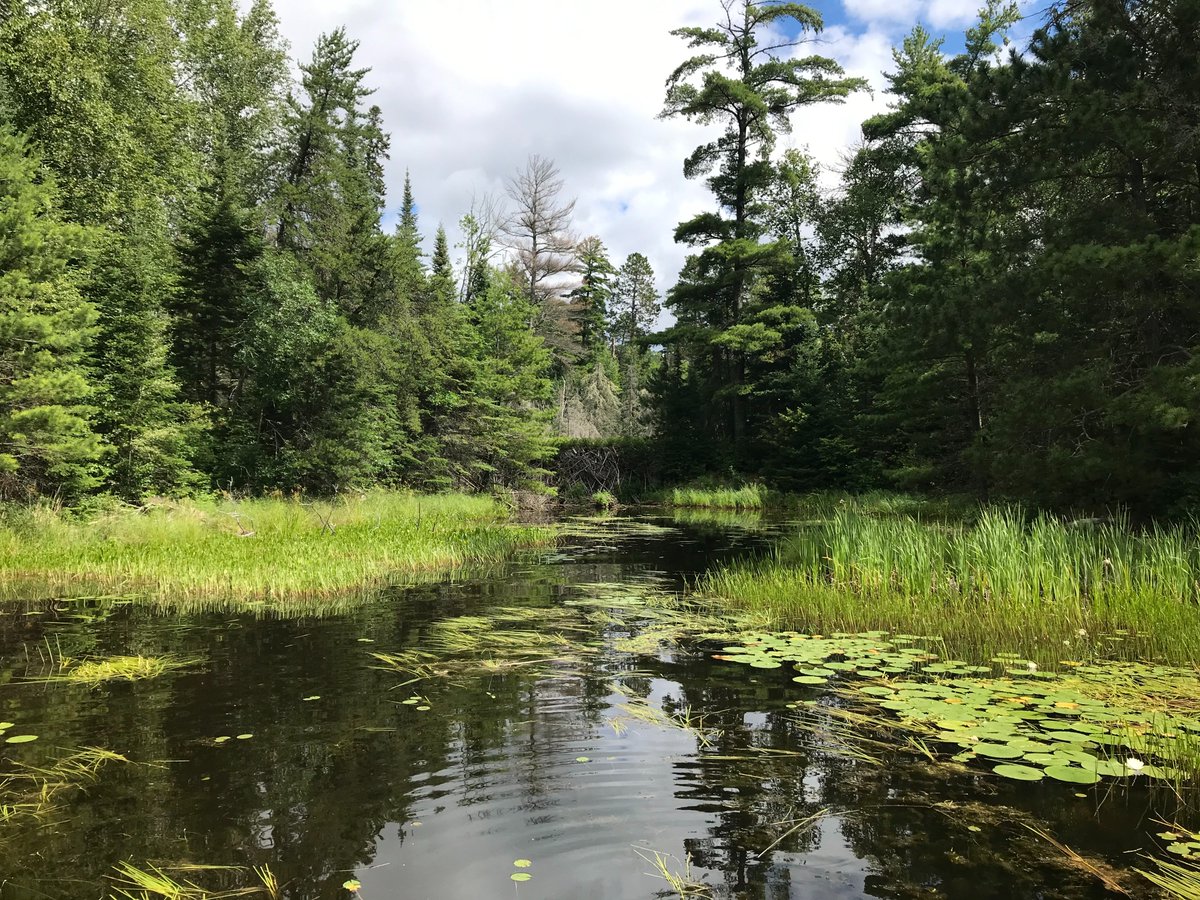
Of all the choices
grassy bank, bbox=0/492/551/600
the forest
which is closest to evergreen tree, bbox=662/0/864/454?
the forest

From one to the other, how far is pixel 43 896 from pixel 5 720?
2427mm

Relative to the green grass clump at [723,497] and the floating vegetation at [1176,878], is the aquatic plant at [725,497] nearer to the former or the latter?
the green grass clump at [723,497]

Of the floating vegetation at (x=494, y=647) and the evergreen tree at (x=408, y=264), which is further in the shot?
the evergreen tree at (x=408, y=264)

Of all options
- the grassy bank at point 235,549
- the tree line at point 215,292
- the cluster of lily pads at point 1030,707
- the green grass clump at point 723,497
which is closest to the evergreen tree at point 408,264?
the tree line at point 215,292

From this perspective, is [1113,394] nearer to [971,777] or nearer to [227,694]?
[971,777]

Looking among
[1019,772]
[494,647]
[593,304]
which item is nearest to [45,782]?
[494,647]

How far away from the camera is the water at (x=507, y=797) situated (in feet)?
8.35

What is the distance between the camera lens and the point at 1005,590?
625 cm

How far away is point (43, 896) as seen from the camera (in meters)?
2.34

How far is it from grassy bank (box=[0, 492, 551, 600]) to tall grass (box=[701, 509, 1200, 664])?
5.14 meters

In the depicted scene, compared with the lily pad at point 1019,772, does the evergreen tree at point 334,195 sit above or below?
above

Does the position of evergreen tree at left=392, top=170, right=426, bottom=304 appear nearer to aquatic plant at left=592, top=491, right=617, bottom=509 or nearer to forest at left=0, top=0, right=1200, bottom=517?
forest at left=0, top=0, right=1200, bottom=517

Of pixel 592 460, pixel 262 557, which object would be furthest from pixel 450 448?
pixel 262 557

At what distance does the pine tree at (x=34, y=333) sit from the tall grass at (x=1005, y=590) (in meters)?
10.7
